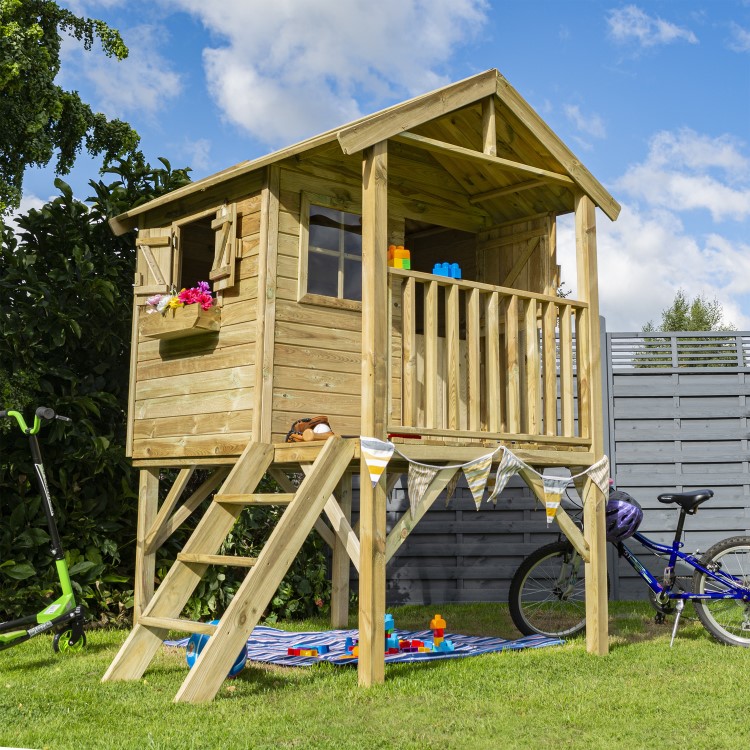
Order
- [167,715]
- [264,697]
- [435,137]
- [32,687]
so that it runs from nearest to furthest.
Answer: [167,715], [264,697], [32,687], [435,137]

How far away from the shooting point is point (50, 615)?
6.21 m

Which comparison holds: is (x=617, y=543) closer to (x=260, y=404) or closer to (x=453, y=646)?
(x=453, y=646)

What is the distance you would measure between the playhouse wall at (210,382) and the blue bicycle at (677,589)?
99.4 inches

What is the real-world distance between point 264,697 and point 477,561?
477 centimetres

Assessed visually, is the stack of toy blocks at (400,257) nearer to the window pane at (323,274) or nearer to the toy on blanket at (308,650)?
the window pane at (323,274)

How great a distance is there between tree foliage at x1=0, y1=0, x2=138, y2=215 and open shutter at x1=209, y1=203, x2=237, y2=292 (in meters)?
5.40

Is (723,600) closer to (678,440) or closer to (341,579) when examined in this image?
(678,440)

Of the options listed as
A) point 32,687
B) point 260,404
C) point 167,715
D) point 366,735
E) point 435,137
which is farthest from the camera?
point 435,137

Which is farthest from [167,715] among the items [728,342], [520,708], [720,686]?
[728,342]

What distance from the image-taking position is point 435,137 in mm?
7000

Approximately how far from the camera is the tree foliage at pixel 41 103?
12.5 metres

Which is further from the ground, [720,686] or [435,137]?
[435,137]

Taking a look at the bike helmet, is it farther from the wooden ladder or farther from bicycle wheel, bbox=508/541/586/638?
the wooden ladder

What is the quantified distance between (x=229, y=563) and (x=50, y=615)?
1.65 meters
